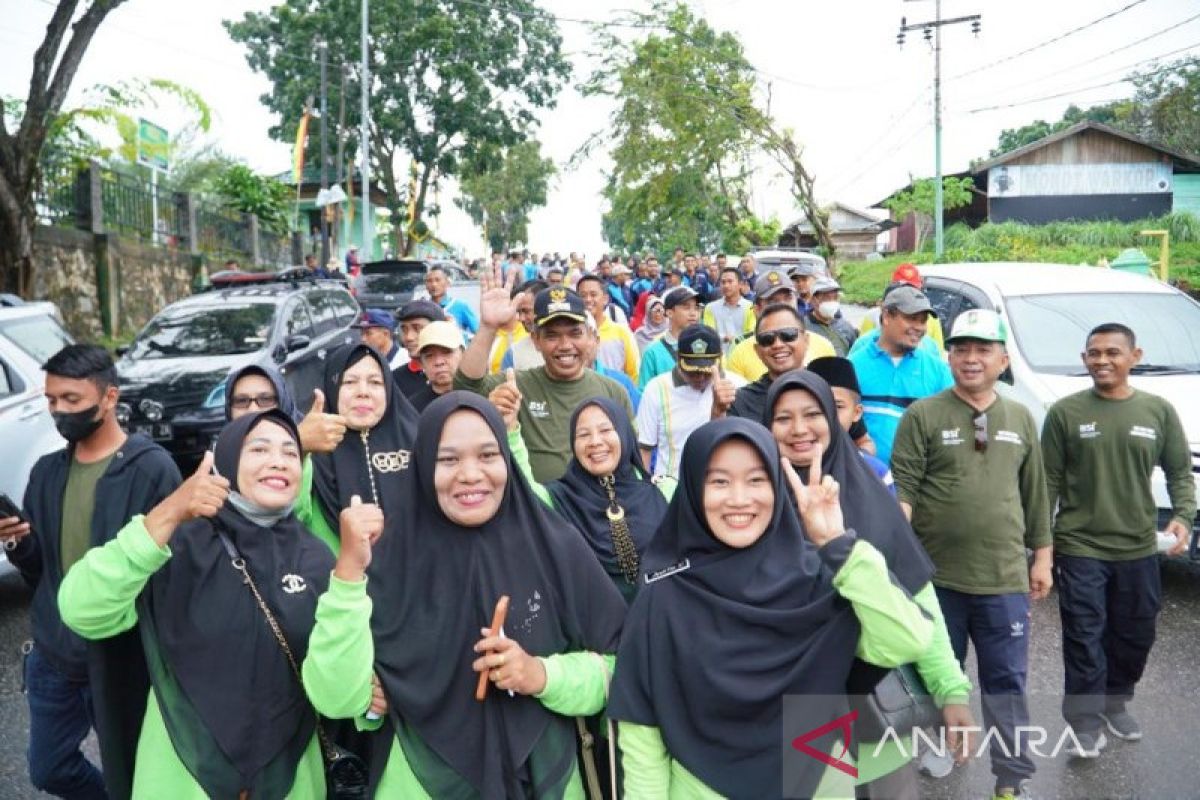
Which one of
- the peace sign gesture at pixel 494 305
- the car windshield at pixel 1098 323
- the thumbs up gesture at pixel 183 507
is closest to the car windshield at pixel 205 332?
the peace sign gesture at pixel 494 305

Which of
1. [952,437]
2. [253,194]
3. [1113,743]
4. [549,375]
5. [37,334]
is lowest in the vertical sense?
[1113,743]

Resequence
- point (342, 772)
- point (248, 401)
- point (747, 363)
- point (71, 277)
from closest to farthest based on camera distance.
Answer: point (342, 772) < point (248, 401) < point (747, 363) < point (71, 277)

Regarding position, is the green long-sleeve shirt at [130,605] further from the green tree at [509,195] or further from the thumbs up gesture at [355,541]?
the green tree at [509,195]

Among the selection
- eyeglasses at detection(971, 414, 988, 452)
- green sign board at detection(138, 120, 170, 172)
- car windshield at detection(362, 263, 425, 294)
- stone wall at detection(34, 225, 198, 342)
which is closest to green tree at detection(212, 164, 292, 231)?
green sign board at detection(138, 120, 170, 172)

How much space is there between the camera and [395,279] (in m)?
18.2

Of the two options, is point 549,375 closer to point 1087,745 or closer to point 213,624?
point 213,624

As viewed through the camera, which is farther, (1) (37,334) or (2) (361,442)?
(1) (37,334)

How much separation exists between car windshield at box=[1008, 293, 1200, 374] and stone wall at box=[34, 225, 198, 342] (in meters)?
11.8

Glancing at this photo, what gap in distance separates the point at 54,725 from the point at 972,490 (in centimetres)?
352

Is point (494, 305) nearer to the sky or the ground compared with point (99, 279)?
nearer to the ground

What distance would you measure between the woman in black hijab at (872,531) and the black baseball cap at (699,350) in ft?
5.47

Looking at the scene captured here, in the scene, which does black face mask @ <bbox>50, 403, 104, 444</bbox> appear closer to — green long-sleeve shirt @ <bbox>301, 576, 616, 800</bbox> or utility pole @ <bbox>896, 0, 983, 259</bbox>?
green long-sleeve shirt @ <bbox>301, 576, 616, 800</bbox>

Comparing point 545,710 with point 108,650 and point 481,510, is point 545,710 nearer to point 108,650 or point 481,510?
point 481,510

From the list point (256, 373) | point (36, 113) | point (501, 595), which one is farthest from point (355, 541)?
point (36, 113)
